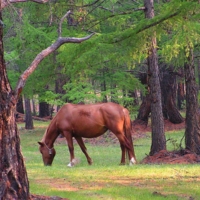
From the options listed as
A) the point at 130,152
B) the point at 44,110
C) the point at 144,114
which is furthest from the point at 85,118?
the point at 44,110

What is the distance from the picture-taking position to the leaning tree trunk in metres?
7.37

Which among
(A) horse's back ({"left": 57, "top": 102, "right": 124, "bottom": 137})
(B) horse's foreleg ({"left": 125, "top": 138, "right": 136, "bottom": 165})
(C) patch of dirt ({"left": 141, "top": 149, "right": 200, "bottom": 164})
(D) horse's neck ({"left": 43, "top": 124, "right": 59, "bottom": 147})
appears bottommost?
(C) patch of dirt ({"left": 141, "top": 149, "right": 200, "bottom": 164})

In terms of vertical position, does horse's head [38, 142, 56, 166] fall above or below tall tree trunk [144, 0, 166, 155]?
below

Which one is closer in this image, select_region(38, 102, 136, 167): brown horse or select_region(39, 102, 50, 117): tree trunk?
select_region(38, 102, 136, 167): brown horse

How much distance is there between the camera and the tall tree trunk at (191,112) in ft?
51.1

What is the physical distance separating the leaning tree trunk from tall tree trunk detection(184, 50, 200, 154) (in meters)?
8.99

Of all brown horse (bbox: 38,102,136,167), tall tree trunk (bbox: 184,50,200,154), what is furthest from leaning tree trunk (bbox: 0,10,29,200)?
tall tree trunk (bbox: 184,50,200,154)

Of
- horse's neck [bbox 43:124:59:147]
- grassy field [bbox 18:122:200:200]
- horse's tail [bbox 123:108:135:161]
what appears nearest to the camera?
grassy field [bbox 18:122:200:200]

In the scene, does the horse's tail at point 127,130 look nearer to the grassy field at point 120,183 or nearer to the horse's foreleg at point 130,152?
the horse's foreleg at point 130,152

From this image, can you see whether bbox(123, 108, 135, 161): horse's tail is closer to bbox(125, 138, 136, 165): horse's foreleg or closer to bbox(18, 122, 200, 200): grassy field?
bbox(125, 138, 136, 165): horse's foreleg

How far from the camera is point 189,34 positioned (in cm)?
1202

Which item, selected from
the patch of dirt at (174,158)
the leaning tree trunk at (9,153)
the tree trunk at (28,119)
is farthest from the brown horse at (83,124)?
the tree trunk at (28,119)

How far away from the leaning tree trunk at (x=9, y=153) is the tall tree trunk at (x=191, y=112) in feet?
29.5

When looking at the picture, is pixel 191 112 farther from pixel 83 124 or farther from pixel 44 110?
pixel 44 110
